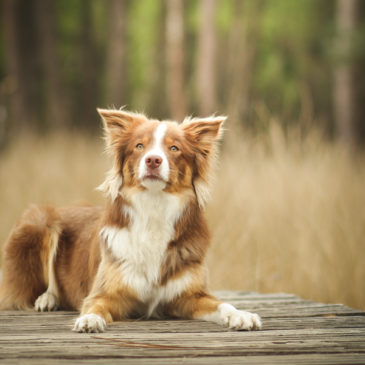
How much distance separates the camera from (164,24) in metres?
24.1

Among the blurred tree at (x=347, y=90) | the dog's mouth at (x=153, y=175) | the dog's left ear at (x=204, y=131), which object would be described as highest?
the blurred tree at (x=347, y=90)

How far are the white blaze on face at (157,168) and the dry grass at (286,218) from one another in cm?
235

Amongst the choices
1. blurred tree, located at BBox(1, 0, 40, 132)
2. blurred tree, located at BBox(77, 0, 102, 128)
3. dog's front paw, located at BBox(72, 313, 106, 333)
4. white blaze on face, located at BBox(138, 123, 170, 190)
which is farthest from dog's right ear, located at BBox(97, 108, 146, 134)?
blurred tree, located at BBox(77, 0, 102, 128)

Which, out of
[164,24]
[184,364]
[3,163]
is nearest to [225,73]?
[164,24]

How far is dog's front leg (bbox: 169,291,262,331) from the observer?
3207mm

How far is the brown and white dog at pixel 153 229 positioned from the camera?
11.6 ft

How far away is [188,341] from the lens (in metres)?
2.85

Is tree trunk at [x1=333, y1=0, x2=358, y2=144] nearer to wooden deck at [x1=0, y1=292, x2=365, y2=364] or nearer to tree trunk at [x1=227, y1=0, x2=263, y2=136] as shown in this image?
tree trunk at [x1=227, y1=0, x2=263, y2=136]

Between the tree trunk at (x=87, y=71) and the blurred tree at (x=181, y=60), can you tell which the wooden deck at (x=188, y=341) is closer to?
the blurred tree at (x=181, y=60)

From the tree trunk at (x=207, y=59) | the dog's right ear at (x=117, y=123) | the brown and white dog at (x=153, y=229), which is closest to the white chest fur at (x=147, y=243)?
the brown and white dog at (x=153, y=229)

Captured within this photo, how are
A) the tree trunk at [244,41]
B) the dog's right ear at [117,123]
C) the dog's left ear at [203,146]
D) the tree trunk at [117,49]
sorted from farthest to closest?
the tree trunk at [244,41] < the tree trunk at [117,49] < the dog's right ear at [117,123] < the dog's left ear at [203,146]

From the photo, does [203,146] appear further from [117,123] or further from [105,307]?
[105,307]

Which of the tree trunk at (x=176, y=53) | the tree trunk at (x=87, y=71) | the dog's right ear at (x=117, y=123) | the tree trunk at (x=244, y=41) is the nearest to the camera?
the dog's right ear at (x=117, y=123)

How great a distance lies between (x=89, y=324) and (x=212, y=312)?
80 centimetres
